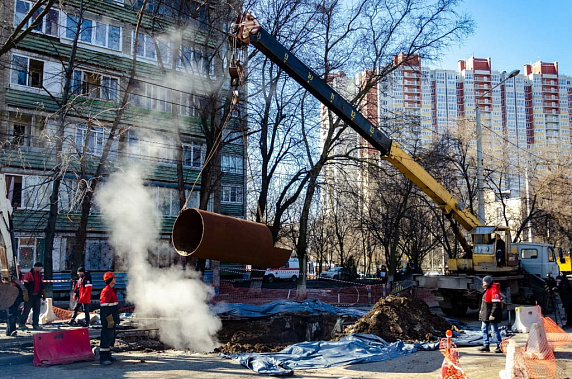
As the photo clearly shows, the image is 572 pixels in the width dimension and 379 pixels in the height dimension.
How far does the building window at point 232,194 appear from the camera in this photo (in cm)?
3177

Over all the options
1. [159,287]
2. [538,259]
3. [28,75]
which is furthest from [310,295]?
[28,75]

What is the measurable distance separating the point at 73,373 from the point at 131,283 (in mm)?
6868

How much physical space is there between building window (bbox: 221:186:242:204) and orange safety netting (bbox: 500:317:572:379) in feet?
78.3

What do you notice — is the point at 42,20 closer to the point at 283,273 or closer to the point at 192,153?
the point at 192,153

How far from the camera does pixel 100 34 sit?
1037 inches

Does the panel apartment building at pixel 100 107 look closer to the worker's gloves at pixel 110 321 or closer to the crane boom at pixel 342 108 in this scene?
the crane boom at pixel 342 108

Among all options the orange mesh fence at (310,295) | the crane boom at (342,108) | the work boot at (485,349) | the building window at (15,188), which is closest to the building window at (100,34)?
the building window at (15,188)

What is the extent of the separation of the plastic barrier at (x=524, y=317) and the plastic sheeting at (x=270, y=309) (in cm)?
442

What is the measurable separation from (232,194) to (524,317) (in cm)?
2236

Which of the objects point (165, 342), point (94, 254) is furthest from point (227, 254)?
point (94, 254)

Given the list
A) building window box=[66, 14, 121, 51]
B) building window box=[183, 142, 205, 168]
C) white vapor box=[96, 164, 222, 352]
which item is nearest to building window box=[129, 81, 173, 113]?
building window box=[183, 142, 205, 168]

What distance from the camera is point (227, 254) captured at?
7402 mm

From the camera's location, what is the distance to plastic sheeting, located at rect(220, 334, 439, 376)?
8352 mm

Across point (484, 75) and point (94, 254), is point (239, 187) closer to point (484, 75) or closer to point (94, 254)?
point (94, 254)
